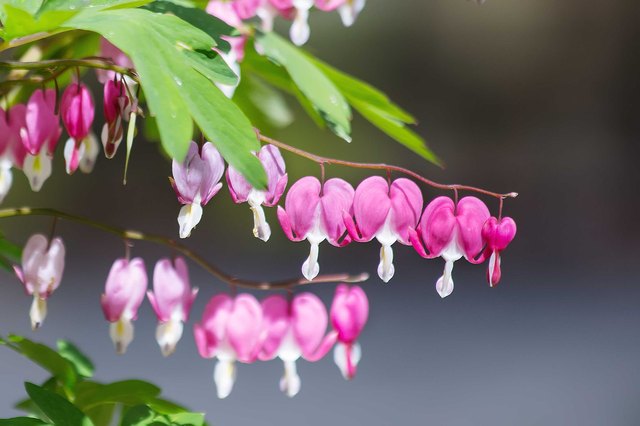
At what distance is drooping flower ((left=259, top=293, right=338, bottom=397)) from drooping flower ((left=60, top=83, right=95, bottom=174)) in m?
0.21

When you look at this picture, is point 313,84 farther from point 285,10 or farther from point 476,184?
point 476,184

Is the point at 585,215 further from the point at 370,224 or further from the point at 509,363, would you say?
the point at 370,224

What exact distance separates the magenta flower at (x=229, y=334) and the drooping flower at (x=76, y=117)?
17cm

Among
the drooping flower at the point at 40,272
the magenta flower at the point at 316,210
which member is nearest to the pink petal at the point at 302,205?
the magenta flower at the point at 316,210

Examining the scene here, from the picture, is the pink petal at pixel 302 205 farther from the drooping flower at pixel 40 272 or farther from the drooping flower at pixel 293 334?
the drooping flower at pixel 40 272

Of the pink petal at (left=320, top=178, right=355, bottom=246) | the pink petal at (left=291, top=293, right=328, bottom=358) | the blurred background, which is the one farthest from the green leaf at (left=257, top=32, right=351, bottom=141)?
the blurred background

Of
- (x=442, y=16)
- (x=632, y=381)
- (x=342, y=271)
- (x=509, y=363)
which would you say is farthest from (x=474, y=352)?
(x=442, y=16)

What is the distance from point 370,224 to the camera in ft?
2.60

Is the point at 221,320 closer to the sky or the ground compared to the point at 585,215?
closer to the ground

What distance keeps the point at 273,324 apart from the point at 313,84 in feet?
0.67

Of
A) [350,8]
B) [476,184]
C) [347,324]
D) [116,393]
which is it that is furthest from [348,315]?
[476,184]

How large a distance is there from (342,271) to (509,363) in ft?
4.50

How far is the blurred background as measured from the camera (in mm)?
4570

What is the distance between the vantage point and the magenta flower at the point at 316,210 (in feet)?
2.63
